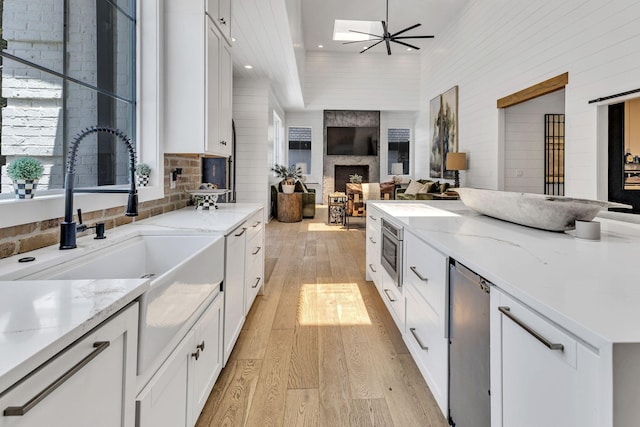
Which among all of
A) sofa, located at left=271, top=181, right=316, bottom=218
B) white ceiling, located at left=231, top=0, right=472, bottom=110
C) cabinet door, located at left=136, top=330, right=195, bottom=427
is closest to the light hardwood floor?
cabinet door, located at left=136, top=330, right=195, bottom=427

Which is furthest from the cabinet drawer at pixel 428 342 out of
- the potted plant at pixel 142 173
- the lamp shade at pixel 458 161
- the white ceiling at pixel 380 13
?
the white ceiling at pixel 380 13

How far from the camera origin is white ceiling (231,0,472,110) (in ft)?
14.3

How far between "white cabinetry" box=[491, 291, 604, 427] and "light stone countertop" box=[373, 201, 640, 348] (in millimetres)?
42

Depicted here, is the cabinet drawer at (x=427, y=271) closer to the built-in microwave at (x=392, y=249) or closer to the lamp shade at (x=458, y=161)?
the built-in microwave at (x=392, y=249)

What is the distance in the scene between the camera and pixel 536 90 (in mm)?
4891

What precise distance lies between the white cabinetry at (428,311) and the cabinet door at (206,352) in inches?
38.9

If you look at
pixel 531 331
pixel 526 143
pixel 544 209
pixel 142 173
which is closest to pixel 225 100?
pixel 142 173

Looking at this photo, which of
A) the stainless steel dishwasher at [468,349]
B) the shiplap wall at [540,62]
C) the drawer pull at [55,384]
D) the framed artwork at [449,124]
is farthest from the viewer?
the framed artwork at [449,124]

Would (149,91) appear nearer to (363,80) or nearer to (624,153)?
(624,153)

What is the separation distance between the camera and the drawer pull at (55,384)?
498 mm

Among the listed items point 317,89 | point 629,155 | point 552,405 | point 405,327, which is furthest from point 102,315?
point 317,89

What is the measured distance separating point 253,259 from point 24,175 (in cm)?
163

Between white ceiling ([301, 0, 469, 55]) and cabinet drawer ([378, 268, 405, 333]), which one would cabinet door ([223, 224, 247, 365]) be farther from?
white ceiling ([301, 0, 469, 55])

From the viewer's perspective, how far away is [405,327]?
2031mm
